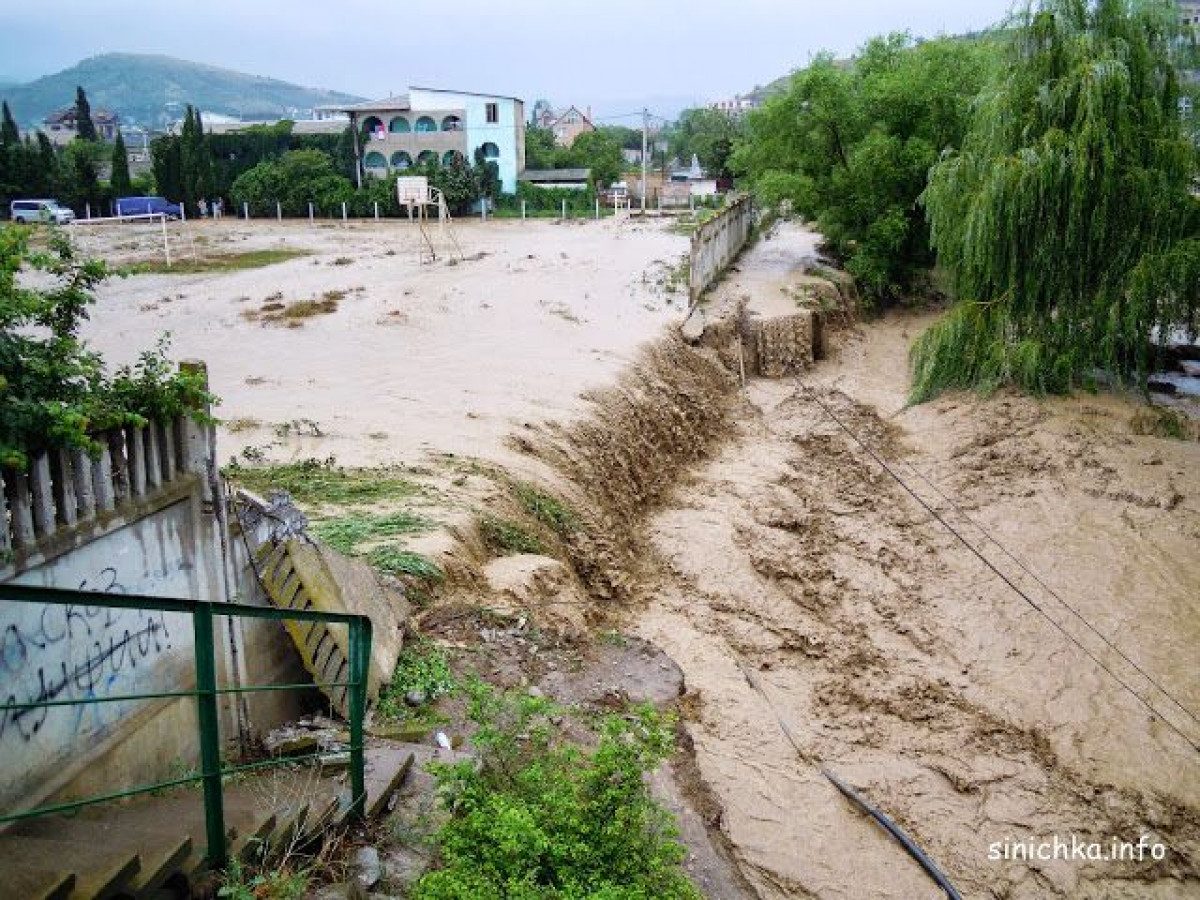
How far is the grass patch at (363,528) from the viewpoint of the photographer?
9305 millimetres

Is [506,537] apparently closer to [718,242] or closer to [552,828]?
[552,828]

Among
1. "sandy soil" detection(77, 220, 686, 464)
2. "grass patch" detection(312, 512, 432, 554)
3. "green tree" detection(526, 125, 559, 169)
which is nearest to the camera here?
"grass patch" detection(312, 512, 432, 554)

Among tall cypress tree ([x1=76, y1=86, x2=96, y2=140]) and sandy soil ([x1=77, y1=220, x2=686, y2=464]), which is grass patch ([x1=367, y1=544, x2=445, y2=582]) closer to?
sandy soil ([x1=77, y1=220, x2=686, y2=464])

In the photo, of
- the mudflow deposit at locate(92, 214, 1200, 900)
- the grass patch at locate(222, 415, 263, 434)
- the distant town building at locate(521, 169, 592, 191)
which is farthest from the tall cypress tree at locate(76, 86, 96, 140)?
the grass patch at locate(222, 415, 263, 434)

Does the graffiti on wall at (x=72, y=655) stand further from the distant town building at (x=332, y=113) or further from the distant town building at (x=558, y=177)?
the distant town building at (x=558, y=177)

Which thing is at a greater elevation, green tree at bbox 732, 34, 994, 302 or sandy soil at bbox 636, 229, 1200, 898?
green tree at bbox 732, 34, 994, 302

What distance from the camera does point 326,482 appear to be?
11148mm

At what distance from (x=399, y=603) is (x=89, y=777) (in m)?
3.47

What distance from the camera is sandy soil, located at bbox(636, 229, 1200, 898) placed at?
27.1 feet

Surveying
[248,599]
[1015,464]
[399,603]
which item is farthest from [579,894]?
[1015,464]

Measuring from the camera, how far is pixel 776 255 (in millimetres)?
32000

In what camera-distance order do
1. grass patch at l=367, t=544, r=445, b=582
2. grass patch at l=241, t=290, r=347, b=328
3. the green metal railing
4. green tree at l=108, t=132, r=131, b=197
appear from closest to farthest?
1. the green metal railing
2. grass patch at l=367, t=544, r=445, b=582
3. grass patch at l=241, t=290, r=347, b=328
4. green tree at l=108, t=132, r=131, b=197

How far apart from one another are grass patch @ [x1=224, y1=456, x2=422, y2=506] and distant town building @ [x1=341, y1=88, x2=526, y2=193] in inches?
1915

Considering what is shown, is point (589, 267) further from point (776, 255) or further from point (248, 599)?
point (248, 599)
